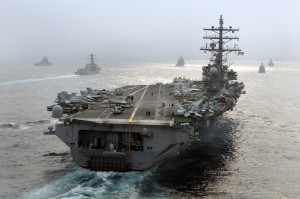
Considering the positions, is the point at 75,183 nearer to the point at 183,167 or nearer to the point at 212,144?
the point at 183,167

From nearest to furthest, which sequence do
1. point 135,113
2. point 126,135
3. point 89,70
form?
point 126,135
point 135,113
point 89,70

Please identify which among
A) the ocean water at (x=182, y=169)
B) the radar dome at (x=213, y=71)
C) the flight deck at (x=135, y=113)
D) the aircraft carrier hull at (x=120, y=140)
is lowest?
the ocean water at (x=182, y=169)

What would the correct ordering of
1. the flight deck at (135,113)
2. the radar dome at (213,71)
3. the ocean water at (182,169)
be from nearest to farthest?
the ocean water at (182,169) < the flight deck at (135,113) < the radar dome at (213,71)

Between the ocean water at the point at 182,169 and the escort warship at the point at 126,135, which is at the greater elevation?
the escort warship at the point at 126,135

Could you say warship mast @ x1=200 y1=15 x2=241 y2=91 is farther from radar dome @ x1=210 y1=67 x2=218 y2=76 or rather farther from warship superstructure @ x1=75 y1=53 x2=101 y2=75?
warship superstructure @ x1=75 y1=53 x2=101 y2=75

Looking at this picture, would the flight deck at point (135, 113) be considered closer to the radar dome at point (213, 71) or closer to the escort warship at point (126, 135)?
A: the escort warship at point (126, 135)

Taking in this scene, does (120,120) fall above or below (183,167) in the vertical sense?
above

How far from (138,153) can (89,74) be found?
88.5m

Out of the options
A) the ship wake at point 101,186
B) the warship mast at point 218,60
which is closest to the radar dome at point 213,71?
the warship mast at point 218,60

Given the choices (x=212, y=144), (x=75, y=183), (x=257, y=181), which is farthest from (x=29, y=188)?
(x=212, y=144)

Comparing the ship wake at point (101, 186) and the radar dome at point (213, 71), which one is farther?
the radar dome at point (213, 71)

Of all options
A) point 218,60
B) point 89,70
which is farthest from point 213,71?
point 89,70

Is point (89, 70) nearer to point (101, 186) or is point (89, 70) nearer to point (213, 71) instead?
point (213, 71)

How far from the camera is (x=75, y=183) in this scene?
18.9 m
